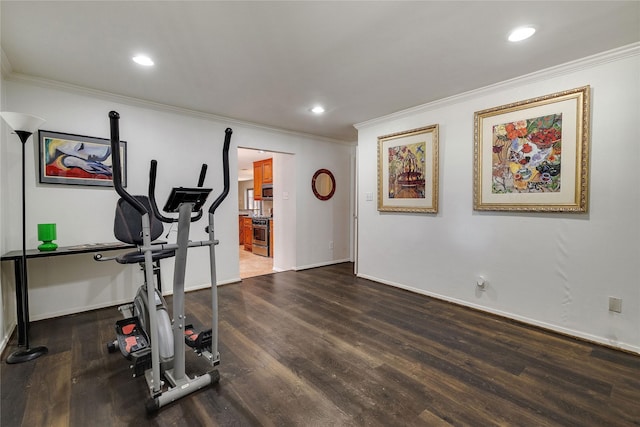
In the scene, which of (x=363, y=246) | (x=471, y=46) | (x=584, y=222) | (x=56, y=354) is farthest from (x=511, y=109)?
(x=56, y=354)

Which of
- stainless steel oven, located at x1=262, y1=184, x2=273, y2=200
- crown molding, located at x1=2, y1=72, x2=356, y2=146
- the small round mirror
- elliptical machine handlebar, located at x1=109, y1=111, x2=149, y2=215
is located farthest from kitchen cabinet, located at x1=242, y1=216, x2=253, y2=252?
elliptical machine handlebar, located at x1=109, y1=111, x2=149, y2=215

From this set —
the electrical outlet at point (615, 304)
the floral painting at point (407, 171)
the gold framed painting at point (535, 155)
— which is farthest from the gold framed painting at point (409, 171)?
the electrical outlet at point (615, 304)

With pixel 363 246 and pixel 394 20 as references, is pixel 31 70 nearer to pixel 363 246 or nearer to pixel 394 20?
pixel 394 20

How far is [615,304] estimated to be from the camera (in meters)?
2.33

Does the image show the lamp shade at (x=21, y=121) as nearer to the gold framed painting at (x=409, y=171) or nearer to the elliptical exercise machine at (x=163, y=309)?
the elliptical exercise machine at (x=163, y=309)

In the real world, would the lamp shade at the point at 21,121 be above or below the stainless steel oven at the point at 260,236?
above

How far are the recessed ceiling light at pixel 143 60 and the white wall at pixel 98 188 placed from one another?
1.03 metres

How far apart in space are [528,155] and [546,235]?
757 mm

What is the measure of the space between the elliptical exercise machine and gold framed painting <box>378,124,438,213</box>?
253 cm

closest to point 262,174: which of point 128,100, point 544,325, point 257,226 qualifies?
point 257,226

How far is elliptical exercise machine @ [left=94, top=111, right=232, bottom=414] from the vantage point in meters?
1.59

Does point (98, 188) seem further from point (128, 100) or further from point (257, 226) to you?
point (257, 226)

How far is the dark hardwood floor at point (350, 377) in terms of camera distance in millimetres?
1589

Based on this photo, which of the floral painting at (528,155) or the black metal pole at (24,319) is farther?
the floral painting at (528,155)
